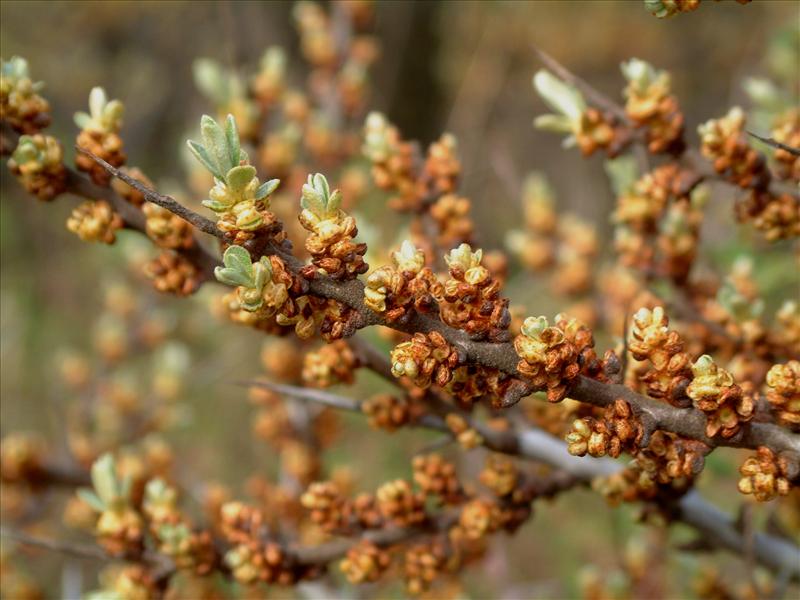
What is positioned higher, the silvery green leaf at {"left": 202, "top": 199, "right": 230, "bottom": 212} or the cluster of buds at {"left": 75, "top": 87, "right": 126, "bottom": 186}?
the cluster of buds at {"left": 75, "top": 87, "right": 126, "bottom": 186}

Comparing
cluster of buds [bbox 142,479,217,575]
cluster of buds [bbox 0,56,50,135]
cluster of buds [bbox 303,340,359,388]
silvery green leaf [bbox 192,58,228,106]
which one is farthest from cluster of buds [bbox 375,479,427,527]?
silvery green leaf [bbox 192,58,228,106]

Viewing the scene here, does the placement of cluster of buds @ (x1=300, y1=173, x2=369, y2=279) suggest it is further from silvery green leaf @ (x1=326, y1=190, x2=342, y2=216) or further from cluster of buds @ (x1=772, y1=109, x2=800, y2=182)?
cluster of buds @ (x1=772, y1=109, x2=800, y2=182)

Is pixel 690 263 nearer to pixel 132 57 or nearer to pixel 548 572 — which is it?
pixel 548 572

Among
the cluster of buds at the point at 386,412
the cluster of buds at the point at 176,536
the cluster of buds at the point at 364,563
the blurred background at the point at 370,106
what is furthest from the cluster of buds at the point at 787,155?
the blurred background at the point at 370,106

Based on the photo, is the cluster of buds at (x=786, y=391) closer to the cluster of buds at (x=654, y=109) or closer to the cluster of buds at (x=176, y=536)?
the cluster of buds at (x=654, y=109)

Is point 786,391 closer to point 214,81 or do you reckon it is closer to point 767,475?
point 767,475

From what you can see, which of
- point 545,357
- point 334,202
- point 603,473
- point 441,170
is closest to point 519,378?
point 545,357
